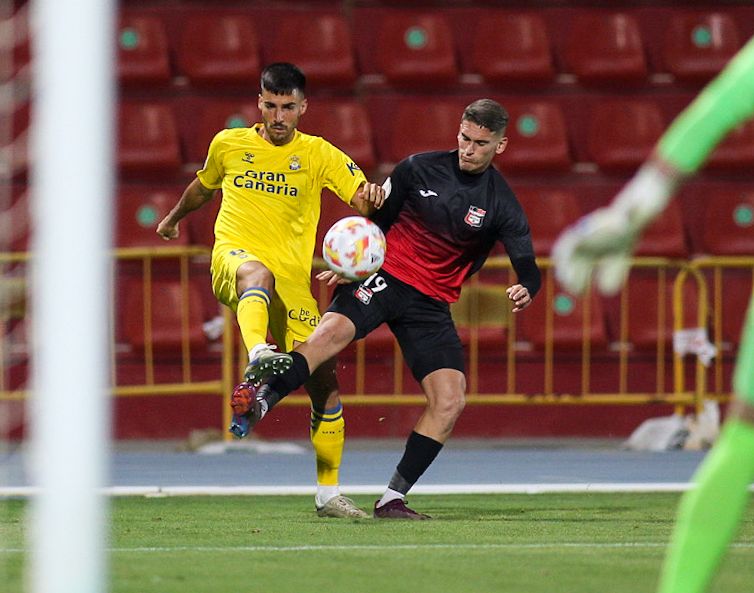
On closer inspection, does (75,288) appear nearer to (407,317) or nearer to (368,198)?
(368,198)

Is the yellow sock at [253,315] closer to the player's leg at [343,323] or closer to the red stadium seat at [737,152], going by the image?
the player's leg at [343,323]

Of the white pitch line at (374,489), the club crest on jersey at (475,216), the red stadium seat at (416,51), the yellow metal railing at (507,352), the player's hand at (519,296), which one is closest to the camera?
the player's hand at (519,296)

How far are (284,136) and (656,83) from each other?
230 inches

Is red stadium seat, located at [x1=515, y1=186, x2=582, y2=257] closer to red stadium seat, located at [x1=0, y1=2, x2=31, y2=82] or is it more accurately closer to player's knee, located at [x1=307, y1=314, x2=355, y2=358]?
red stadium seat, located at [x1=0, y1=2, x2=31, y2=82]

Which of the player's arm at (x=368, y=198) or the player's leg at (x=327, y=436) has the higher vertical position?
the player's arm at (x=368, y=198)

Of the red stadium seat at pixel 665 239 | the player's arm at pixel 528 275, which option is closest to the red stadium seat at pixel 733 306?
the red stadium seat at pixel 665 239

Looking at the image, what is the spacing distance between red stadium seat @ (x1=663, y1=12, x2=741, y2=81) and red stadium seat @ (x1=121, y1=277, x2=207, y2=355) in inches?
168

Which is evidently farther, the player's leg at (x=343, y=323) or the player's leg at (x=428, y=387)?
the player's leg at (x=428, y=387)

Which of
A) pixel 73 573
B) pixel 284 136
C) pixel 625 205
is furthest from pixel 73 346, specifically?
pixel 284 136

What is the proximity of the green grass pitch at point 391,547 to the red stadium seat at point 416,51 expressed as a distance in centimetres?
496

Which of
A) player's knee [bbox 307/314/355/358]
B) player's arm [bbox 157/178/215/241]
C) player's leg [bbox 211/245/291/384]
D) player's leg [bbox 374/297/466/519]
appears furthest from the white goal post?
player's arm [bbox 157/178/215/241]

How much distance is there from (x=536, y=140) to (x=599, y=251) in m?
8.47

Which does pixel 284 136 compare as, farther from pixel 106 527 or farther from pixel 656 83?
pixel 656 83

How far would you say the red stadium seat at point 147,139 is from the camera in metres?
11.5
